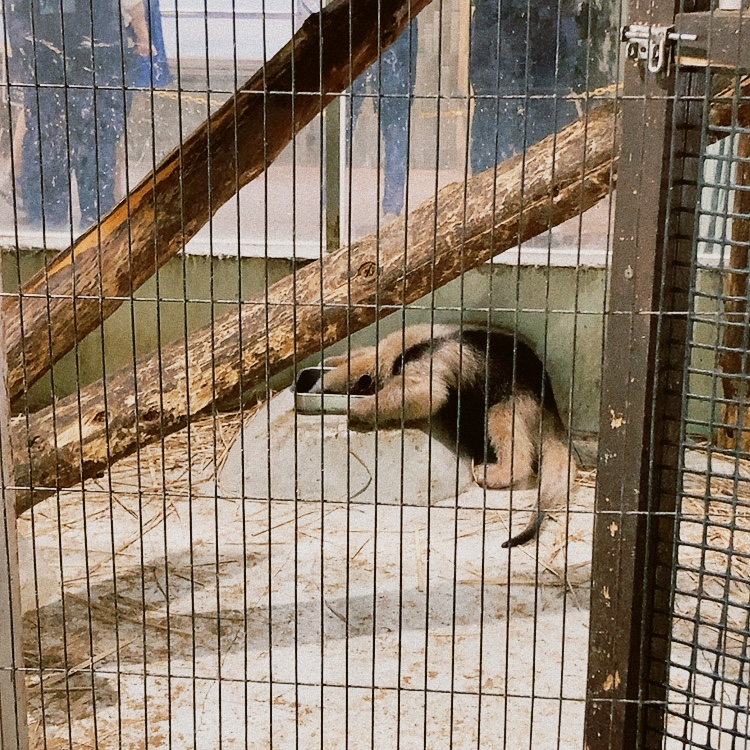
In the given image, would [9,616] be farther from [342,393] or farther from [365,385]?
[365,385]

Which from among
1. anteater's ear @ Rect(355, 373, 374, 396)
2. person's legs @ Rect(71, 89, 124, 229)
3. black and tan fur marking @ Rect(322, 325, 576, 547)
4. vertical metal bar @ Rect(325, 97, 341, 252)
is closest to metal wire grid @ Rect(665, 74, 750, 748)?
black and tan fur marking @ Rect(322, 325, 576, 547)

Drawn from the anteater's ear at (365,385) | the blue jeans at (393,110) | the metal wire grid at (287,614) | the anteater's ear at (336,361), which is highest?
the blue jeans at (393,110)

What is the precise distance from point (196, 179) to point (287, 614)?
1302 millimetres

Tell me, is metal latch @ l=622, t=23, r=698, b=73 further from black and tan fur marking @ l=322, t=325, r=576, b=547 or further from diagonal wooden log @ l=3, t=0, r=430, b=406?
black and tan fur marking @ l=322, t=325, r=576, b=547

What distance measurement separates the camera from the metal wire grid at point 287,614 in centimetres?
216

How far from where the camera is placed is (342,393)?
170 inches

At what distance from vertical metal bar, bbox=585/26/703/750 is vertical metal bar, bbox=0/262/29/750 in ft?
3.85

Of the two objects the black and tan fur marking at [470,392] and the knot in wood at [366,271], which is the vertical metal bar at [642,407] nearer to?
the knot in wood at [366,271]

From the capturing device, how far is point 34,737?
247 cm

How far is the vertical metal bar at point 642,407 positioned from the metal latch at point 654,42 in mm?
22

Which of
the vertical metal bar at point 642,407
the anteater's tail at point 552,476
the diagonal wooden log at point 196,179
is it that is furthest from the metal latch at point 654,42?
the anteater's tail at point 552,476

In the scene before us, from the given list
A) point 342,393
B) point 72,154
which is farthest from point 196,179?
point 72,154

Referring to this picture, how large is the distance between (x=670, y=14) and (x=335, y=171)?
3.06 meters

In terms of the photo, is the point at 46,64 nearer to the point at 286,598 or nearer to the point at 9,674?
the point at 286,598
